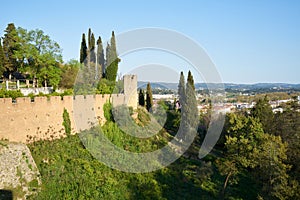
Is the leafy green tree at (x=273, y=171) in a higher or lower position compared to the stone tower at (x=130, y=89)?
lower

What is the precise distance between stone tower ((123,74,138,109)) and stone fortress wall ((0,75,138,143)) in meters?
3.38

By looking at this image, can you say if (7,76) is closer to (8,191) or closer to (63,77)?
(63,77)

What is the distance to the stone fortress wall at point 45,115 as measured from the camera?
1126 centimetres

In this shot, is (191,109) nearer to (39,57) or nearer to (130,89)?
(130,89)

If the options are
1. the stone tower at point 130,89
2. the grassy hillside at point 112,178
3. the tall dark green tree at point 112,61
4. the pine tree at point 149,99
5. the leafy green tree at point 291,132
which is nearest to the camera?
the grassy hillside at point 112,178

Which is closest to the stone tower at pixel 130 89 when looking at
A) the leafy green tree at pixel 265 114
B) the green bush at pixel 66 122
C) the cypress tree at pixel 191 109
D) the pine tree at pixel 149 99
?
the cypress tree at pixel 191 109

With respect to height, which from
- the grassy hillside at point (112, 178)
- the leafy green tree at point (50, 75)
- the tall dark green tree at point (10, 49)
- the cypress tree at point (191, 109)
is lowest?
the grassy hillside at point (112, 178)

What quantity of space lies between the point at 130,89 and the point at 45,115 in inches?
347

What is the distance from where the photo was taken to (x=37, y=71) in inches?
850

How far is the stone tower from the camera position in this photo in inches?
802

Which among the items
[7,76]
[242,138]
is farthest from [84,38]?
[242,138]

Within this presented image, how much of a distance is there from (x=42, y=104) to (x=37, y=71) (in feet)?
32.5

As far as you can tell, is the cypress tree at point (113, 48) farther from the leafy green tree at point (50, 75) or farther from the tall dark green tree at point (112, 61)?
the leafy green tree at point (50, 75)

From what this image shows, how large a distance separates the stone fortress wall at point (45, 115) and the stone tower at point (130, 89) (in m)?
3.38
